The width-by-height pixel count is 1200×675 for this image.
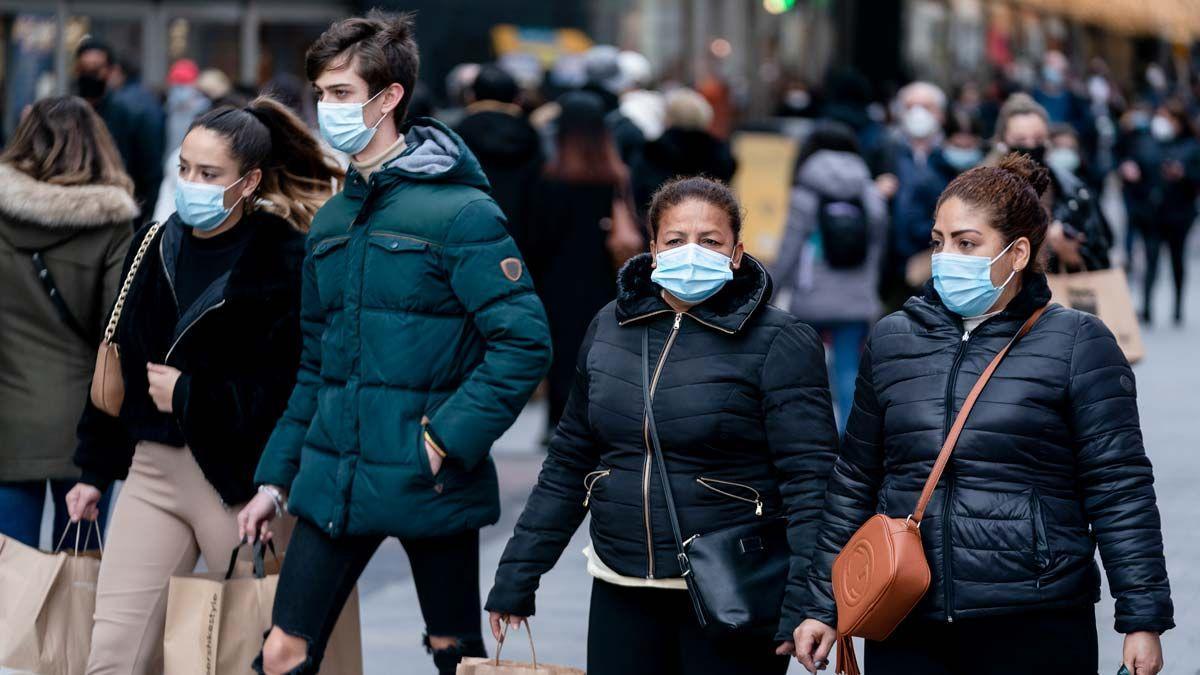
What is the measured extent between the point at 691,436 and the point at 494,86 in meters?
6.16

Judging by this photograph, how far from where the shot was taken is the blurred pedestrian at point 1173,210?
1698cm

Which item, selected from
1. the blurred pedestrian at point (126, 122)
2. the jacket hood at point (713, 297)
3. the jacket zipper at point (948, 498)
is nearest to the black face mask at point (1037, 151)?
the jacket hood at point (713, 297)

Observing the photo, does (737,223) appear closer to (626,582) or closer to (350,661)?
(626,582)

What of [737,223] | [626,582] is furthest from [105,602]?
[737,223]

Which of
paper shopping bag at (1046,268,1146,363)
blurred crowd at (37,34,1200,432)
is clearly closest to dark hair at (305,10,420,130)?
paper shopping bag at (1046,268,1146,363)

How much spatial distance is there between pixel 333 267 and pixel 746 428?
3.62 ft

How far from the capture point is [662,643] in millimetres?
4250

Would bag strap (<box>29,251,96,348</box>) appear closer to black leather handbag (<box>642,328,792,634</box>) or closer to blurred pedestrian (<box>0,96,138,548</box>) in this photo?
blurred pedestrian (<box>0,96,138,548</box>)

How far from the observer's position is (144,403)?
5.02m

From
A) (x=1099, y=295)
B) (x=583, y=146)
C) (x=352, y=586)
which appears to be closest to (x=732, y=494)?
(x=352, y=586)

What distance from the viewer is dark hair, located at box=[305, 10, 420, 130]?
4688mm

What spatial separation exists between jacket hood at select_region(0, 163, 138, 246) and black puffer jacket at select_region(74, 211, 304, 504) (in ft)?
2.15

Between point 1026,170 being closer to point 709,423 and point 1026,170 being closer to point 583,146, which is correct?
point 709,423

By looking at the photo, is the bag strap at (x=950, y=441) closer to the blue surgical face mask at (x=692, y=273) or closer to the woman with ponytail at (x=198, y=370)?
the blue surgical face mask at (x=692, y=273)
